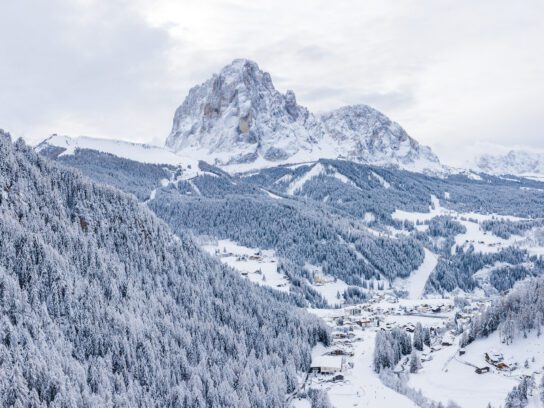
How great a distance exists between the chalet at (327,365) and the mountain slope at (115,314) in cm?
260

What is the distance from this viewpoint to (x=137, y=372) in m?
100

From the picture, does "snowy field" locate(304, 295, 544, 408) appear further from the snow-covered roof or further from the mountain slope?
the mountain slope

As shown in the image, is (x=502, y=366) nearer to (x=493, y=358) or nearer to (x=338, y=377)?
(x=493, y=358)

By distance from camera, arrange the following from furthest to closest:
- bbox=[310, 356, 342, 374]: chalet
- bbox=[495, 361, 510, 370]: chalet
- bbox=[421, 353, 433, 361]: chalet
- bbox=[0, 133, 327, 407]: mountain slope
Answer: bbox=[421, 353, 433, 361]: chalet
bbox=[310, 356, 342, 374]: chalet
bbox=[495, 361, 510, 370]: chalet
bbox=[0, 133, 327, 407]: mountain slope

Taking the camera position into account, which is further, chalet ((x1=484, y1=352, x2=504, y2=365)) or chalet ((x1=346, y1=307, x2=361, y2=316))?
chalet ((x1=346, y1=307, x2=361, y2=316))

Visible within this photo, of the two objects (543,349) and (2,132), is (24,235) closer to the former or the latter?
(2,132)

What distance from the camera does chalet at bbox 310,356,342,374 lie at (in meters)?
126

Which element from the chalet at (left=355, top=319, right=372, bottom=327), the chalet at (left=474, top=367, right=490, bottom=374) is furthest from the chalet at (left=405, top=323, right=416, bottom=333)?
the chalet at (left=474, top=367, right=490, bottom=374)

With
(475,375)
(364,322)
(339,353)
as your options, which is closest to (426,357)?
(475,375)

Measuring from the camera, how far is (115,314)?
108m

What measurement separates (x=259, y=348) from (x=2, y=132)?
77593 mm

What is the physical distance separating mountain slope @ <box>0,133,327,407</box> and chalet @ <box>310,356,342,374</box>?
8.53ft

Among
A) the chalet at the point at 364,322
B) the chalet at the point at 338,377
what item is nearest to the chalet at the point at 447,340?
the chalet at the point at 364,322

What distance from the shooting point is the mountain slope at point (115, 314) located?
293 feet
